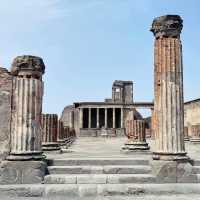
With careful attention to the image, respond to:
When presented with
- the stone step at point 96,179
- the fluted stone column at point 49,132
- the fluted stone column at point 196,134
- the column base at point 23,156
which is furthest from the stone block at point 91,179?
the fluted stone column at point 196,134

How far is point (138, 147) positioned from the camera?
12.8 meters

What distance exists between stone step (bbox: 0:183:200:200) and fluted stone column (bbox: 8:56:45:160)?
844mm

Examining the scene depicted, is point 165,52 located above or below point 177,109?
above

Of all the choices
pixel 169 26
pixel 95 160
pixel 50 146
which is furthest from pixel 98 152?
pixel 169 26

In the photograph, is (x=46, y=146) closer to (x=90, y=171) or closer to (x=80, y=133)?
(x=90, y=171)

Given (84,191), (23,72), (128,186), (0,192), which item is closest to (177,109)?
(128,186)

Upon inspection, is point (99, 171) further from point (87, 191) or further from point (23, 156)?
point (23, 156)

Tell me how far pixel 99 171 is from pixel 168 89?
7.74 ft

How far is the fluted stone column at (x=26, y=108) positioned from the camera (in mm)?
7328

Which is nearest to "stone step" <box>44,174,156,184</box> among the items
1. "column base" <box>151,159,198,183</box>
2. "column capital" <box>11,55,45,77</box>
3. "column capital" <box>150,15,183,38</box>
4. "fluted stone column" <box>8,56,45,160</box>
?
"column base" <box>151,159,198,183</box>

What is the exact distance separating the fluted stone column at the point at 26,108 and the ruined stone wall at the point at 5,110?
13 centimetres

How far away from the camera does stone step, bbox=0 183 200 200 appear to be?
6.43 meters

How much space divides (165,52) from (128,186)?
3.15m

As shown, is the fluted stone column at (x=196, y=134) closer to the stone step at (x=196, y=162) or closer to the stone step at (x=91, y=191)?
the stone step at (x=196, y=162)
